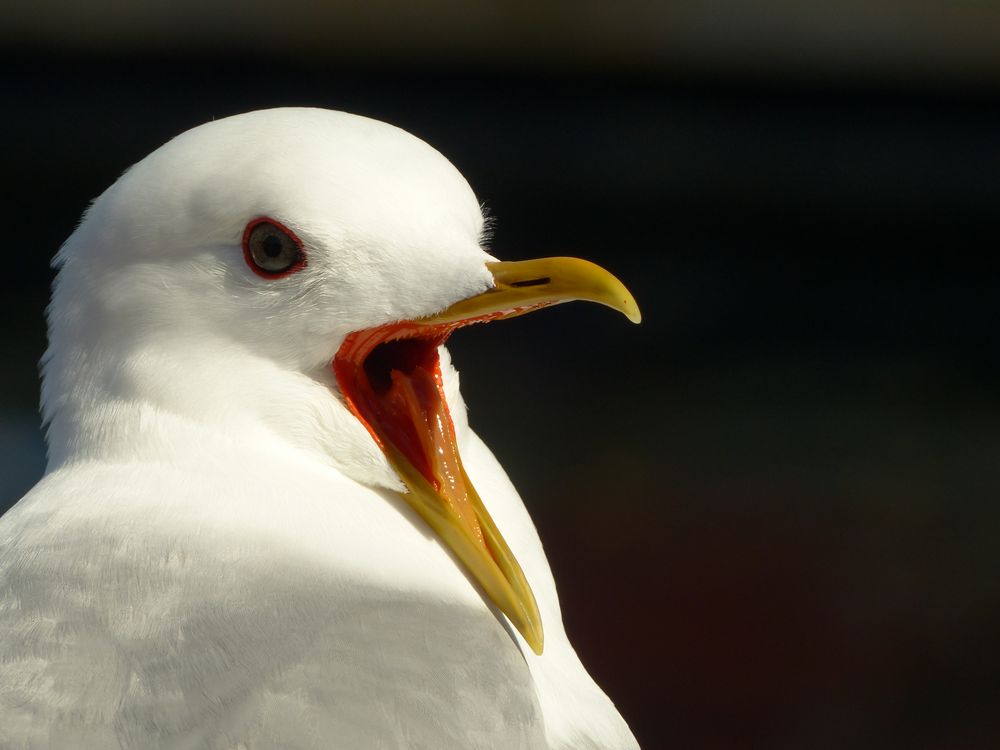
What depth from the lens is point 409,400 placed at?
0.88m

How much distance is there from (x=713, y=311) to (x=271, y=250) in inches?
104

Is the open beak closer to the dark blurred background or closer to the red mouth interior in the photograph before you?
the red mouth interior

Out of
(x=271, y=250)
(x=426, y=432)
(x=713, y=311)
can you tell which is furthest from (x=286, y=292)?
(x=713, y=311)

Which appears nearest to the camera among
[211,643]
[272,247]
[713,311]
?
[211,643]

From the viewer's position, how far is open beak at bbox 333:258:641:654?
0.81m

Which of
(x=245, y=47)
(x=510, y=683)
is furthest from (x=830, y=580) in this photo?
(x=510, y=683)

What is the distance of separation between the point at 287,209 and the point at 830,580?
195cm

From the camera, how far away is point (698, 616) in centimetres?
244

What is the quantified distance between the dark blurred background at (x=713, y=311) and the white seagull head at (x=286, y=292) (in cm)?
142

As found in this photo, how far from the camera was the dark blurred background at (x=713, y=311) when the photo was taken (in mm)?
2375

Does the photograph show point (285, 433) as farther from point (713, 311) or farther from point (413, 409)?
point (713, 311)

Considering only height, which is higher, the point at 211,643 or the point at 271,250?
the point at 271,250

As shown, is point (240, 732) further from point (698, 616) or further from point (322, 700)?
point (698, 616)

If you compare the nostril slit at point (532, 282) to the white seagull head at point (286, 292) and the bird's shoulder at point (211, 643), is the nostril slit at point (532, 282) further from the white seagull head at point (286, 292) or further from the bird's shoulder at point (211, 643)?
the bird's shoulder at point (211, 643)
